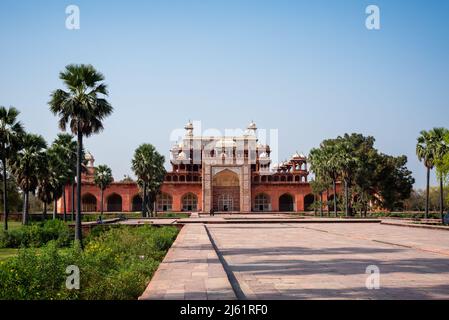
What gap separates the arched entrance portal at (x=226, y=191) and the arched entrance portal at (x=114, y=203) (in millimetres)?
12648

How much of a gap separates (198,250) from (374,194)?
48.9 metres

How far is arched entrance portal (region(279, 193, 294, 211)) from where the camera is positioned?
217ft

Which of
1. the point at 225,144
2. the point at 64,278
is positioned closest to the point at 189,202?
the point at 225,144

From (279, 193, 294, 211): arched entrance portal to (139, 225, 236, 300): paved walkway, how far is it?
180ft

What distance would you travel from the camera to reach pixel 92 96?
2284 centimetres

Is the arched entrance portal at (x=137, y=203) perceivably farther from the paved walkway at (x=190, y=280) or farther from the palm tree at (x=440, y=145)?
the paved walkway at (x=190, y=280)

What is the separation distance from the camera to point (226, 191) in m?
65.1

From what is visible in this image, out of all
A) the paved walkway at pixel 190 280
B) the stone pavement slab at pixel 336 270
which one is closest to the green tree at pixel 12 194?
the stone pavement slab at pixel 336 270

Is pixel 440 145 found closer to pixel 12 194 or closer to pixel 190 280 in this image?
pixel 190 280

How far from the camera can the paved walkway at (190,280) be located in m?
6.48

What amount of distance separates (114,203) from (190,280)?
2320 inches

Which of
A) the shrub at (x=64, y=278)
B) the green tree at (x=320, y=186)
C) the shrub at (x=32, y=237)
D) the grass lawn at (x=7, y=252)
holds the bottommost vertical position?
the grass lawn at (x=7, y=252)

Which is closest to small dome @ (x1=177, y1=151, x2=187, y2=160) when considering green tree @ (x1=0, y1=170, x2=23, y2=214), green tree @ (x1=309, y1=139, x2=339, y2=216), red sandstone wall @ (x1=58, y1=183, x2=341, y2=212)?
red sandstone wall @ (x1=58, y1=183, x2=341, y2=212)
